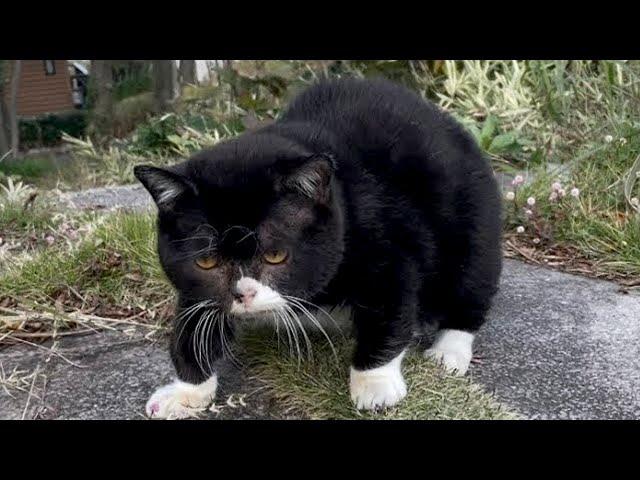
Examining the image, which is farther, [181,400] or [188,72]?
[188,72]

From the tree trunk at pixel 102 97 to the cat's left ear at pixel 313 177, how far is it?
7.61m

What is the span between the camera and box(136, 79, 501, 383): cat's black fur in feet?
5.22

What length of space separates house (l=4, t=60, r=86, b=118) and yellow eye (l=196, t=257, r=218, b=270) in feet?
32.4

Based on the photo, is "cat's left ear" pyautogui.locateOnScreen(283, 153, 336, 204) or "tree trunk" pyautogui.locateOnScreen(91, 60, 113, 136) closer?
"cat's left ear" pyautogui.locateOnScreen(283, 153, 336, 204)

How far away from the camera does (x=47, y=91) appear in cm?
1099

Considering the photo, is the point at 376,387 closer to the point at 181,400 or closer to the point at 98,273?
the point at 181,400

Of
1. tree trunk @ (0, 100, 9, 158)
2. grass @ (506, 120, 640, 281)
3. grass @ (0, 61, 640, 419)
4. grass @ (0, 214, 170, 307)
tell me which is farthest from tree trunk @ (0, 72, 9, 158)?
grass @ (506, 120, 640, 281)

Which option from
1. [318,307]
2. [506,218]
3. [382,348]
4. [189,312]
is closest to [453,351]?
[382,348]

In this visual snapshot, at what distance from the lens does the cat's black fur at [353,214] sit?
1.59 m

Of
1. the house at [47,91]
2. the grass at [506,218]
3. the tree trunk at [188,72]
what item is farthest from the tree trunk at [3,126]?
the grass at [506,218]

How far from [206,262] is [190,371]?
0.35 meters

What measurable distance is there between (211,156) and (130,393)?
68 cm

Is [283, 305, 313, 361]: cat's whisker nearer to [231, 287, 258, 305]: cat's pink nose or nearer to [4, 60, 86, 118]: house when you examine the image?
[231, 287, 258, 305]: cat's pink nose

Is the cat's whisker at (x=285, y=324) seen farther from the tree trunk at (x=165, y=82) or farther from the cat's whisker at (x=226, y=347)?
the tree trunk at (x=165, y=82)
